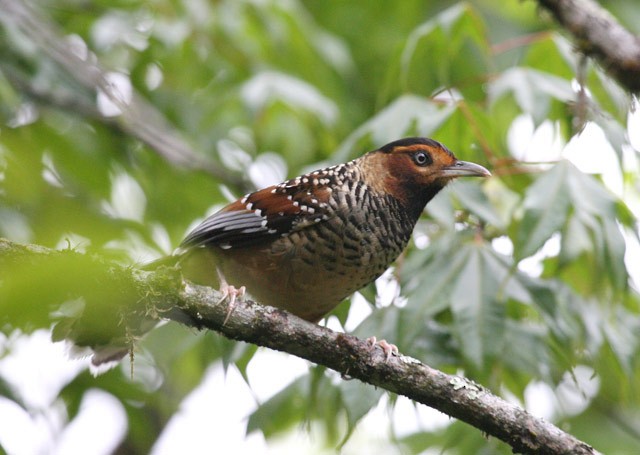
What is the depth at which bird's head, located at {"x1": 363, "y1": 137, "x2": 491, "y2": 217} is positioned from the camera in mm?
4105

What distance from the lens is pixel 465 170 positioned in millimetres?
4035

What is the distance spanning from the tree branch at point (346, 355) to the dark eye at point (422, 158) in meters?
1.41

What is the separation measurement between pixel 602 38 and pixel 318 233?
1848mm

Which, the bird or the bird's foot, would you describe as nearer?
the bird's foot

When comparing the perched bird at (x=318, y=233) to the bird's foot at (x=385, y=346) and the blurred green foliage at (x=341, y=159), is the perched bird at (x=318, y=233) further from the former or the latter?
the bird's foot at (x=385, y=346)

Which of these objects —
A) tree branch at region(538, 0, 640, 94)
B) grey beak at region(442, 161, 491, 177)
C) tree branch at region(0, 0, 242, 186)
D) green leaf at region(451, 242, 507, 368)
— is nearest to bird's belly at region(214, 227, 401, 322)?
green leaf at region(451, 242, 507, 368)

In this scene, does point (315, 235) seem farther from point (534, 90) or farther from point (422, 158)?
point (534, 90)

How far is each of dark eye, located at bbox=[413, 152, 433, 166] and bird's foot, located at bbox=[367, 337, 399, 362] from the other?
3.94 ft

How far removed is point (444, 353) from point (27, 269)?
2.81 m

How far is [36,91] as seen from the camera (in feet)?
16.9

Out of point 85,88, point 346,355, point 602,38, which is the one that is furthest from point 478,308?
point 85,88

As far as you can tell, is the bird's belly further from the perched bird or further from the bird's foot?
the bird's foot

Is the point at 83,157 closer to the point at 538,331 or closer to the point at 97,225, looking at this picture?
the point at 538,331

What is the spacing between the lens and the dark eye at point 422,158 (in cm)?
420
